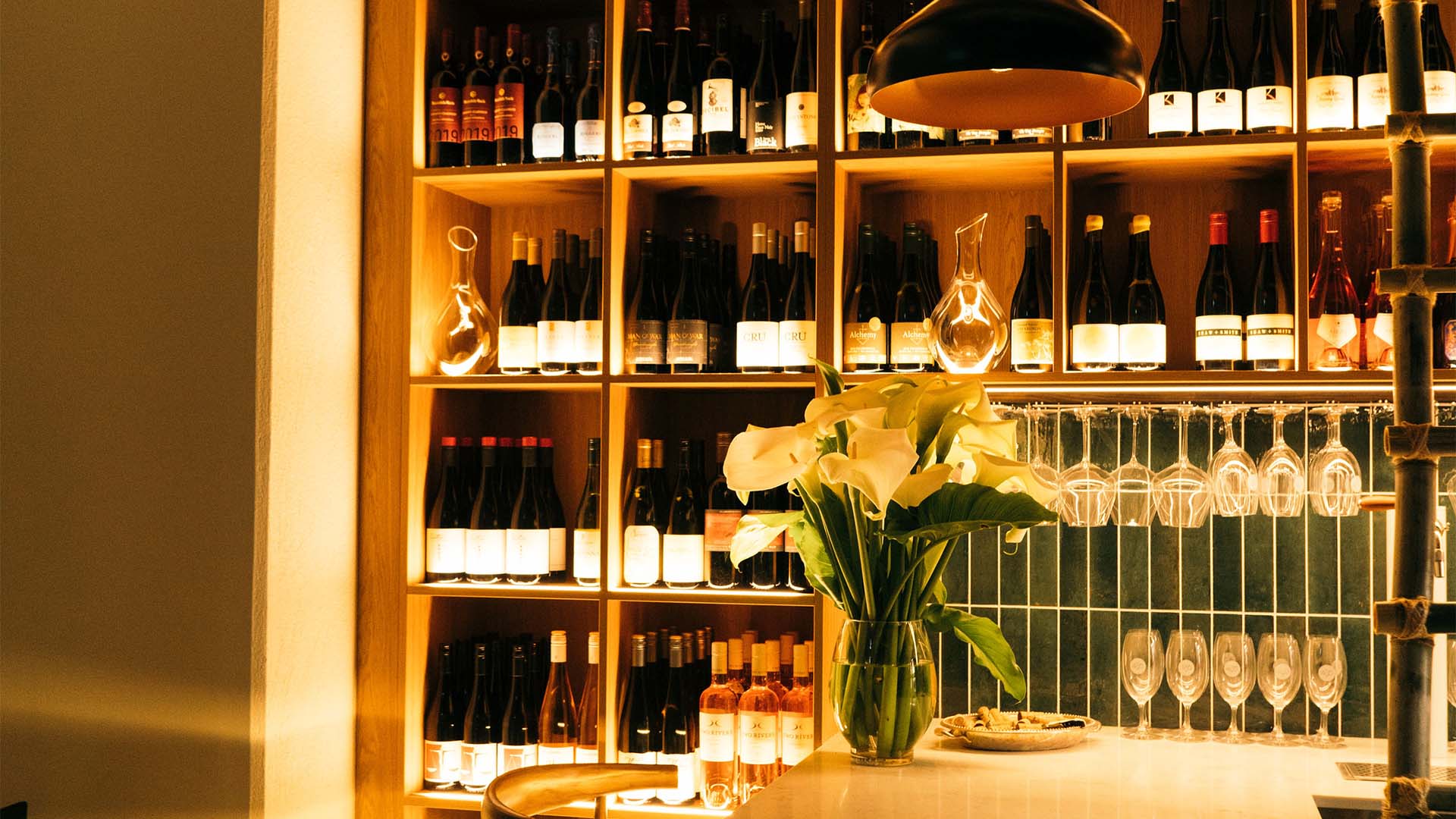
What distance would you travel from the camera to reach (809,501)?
5.55 ft

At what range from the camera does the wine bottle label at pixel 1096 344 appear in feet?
7.59

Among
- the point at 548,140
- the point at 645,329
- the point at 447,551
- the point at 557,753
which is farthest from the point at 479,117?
the point at 557,753

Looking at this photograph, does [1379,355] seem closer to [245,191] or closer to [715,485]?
[715,485]

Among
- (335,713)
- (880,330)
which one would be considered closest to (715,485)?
(880,330)

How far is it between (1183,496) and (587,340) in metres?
1.16

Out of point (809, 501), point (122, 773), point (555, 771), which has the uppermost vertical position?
point (809, 501)

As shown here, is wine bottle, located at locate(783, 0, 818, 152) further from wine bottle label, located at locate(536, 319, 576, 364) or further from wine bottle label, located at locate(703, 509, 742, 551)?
wine bottle label, located at locate(703, 509, 742, 551)

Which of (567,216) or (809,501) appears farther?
(567,216)

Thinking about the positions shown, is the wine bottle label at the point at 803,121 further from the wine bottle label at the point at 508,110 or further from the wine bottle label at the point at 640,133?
the wine bottle label at the point at 508,110

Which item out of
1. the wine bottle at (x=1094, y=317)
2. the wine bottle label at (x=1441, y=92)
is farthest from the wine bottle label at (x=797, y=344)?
the wine bottle label at (x=1441, y=92)

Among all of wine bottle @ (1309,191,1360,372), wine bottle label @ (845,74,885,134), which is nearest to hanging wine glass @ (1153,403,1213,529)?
wine bottle @ (1309,191,1360,372)

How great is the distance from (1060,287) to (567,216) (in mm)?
1132

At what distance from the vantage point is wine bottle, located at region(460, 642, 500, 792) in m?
2.61

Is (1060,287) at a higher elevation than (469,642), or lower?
higher
